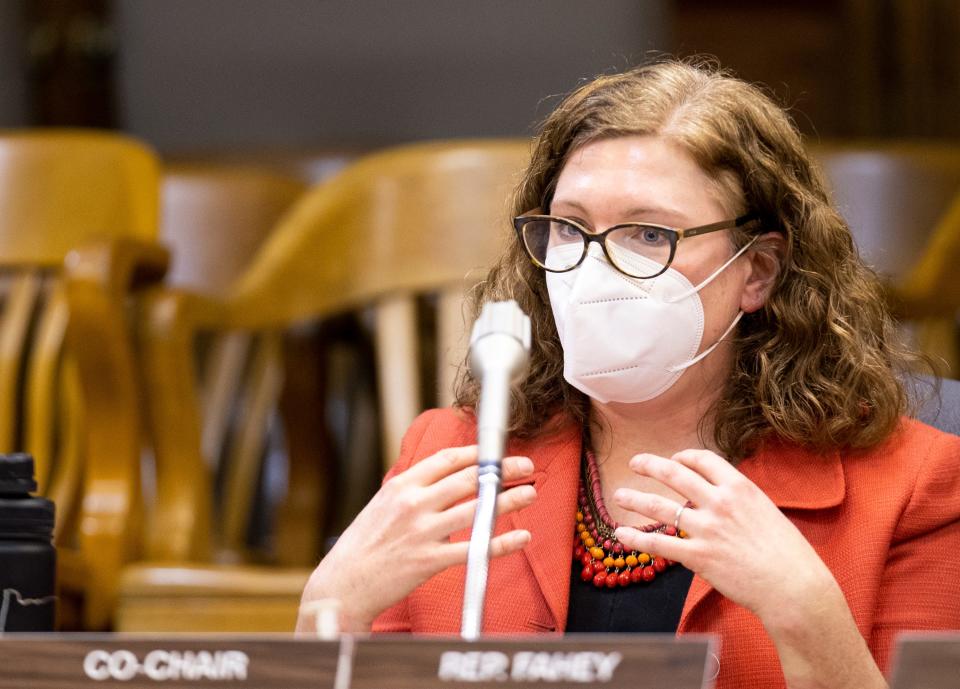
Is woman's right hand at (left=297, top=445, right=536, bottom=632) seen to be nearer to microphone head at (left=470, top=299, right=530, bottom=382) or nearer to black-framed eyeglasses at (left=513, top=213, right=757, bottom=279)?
microphone head at (left=470, top=299, right=530, bottom=382)

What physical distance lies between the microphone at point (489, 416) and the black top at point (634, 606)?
1.35 ft

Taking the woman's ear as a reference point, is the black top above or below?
below

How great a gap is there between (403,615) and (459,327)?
3.46 ft

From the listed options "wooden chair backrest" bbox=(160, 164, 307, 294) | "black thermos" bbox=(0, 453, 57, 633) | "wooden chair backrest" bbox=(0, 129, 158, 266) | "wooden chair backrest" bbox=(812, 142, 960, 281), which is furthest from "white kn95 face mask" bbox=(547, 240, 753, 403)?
"wooden chair backrest" bbox=(160, 164, 307, 294)

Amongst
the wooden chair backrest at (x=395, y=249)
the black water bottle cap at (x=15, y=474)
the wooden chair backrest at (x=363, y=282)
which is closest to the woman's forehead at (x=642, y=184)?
the black water bottle cap at (x=15, y=474)

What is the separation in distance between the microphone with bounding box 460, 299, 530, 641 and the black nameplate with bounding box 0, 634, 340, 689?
0.17 meters

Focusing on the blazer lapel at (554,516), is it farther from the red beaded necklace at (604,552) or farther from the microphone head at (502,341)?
the microphone head at (502,341)

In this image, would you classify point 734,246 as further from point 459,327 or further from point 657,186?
point 459,327

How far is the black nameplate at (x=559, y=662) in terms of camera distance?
3.09ft

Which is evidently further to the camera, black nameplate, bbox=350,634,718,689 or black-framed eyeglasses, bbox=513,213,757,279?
black-framed eyeglasses, bbox=513,213,757,279

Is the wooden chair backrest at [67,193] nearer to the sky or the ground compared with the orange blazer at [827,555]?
nearer to the sky

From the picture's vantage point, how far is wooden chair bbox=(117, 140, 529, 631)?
2.43 meters

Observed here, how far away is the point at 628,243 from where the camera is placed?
1569 mm

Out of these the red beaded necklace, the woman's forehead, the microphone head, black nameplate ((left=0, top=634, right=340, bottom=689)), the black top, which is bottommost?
the black top
